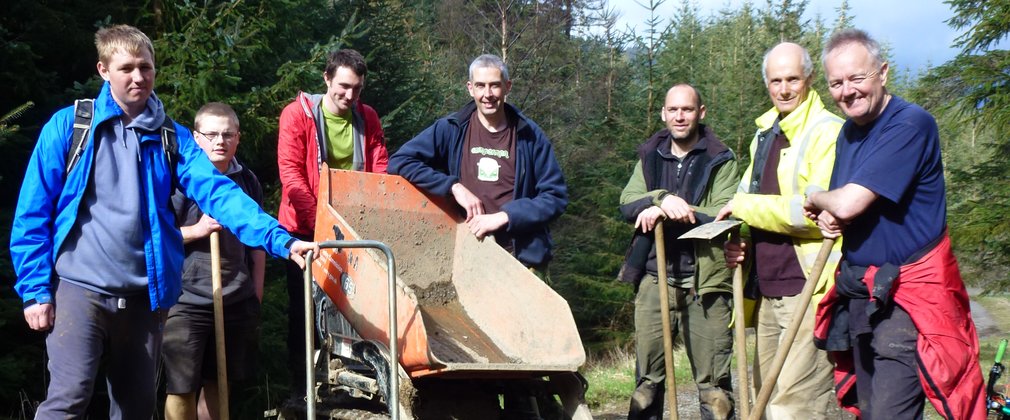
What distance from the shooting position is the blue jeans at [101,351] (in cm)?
363

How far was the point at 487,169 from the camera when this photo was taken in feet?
17.6

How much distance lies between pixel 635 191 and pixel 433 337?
141 centimetres

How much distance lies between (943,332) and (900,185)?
0.56m

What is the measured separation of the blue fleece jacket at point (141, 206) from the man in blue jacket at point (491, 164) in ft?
4.76

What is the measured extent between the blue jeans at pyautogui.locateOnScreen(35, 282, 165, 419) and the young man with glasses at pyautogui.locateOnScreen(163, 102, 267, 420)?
2.34 feet

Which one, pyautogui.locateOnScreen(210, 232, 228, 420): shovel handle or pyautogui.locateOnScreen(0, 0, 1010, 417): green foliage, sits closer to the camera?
pyautogui.locateOnScreen(210, 232, 228, 420): shovel handle

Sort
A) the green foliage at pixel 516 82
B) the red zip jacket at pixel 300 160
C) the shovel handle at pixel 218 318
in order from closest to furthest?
the shovel handle at pixel 218 318
the red zip jacket at pixel 300 160
the green foliage at pixel 516 82

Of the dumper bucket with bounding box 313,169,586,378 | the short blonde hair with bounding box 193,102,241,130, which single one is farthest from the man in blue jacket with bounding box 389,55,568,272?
the short blonde hair with bounding box 193,102,241,130

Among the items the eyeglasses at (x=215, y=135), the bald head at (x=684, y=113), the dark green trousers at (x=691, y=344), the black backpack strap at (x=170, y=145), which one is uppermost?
the bald head at (x=684, y=113)

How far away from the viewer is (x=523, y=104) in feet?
52.6

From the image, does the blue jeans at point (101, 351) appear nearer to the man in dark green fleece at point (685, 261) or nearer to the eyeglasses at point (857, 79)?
the man in dark green fleece at point (685, 261)

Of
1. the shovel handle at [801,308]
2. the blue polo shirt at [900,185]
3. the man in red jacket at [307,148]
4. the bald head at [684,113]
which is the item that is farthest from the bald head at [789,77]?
the man in red jacket at [307,148]

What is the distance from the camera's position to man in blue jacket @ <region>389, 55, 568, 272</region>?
5.27 m

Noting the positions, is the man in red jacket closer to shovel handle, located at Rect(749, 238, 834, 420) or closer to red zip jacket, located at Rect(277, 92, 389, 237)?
red zip jacket, located at Rect(277, 92, 389, 237)
